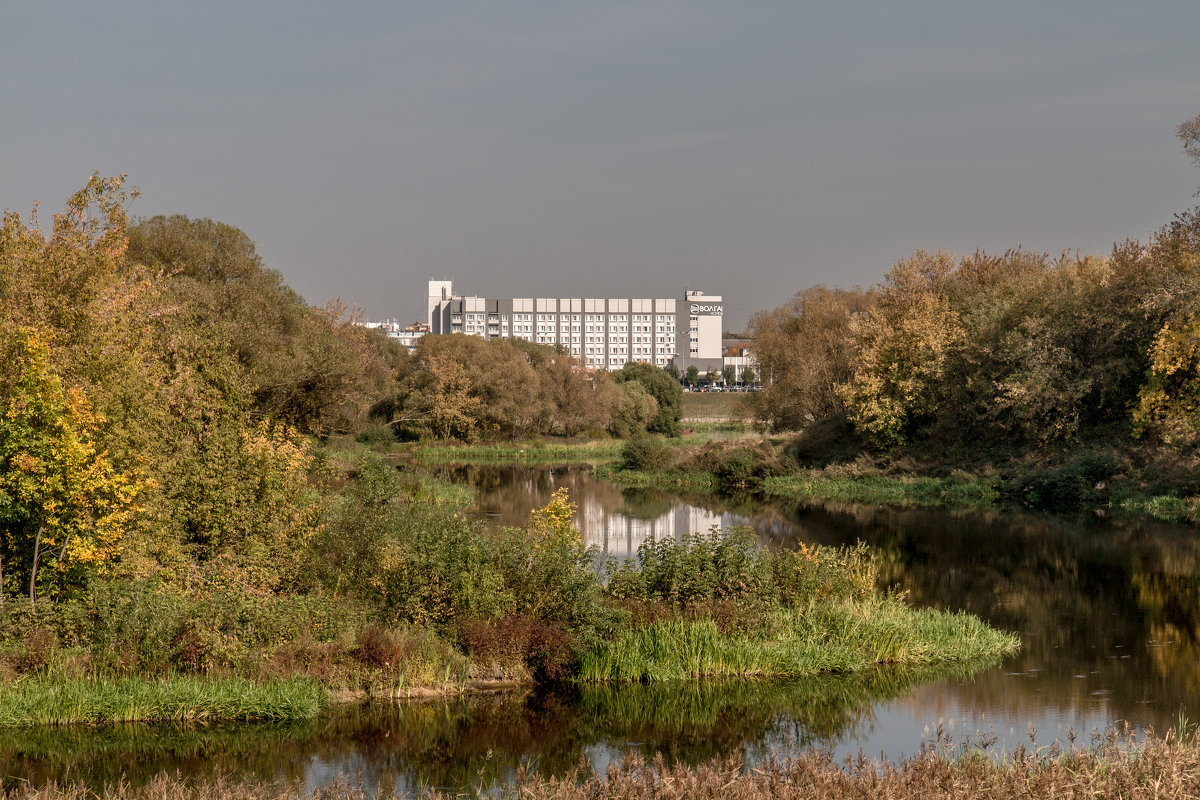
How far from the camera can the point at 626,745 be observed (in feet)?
41.4

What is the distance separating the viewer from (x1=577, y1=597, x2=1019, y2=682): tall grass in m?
15.4

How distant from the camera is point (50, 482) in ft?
43.5

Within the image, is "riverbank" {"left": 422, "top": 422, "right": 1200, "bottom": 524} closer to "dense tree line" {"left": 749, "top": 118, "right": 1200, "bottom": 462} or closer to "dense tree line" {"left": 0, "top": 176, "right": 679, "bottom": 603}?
"dense tree line" {"left": 749, "top": 118, "right": 1200, "bottom": 462}

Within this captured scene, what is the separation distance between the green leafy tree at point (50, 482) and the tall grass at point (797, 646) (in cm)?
715

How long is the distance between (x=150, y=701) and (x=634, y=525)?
72.2 ft

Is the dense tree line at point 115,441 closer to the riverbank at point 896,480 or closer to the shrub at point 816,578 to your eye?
the shrub at point 816,578

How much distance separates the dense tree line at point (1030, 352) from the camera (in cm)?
3775

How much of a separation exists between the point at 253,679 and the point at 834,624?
30.7 ft

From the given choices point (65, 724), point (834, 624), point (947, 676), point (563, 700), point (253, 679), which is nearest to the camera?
point (65, 724)

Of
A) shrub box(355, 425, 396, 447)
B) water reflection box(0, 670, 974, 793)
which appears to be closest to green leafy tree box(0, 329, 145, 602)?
water reflection box(0, 670, 974, 793)

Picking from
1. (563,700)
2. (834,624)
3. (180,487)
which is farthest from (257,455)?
(834,624)

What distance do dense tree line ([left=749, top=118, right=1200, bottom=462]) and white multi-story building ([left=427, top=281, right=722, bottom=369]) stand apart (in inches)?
5363

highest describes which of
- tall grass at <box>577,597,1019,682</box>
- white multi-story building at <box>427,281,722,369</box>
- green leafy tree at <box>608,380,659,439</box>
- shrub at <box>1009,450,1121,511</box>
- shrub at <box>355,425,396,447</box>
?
white multi-story building at <box>427,281,722,369</box>

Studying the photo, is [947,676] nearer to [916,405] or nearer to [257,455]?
[257,455]
